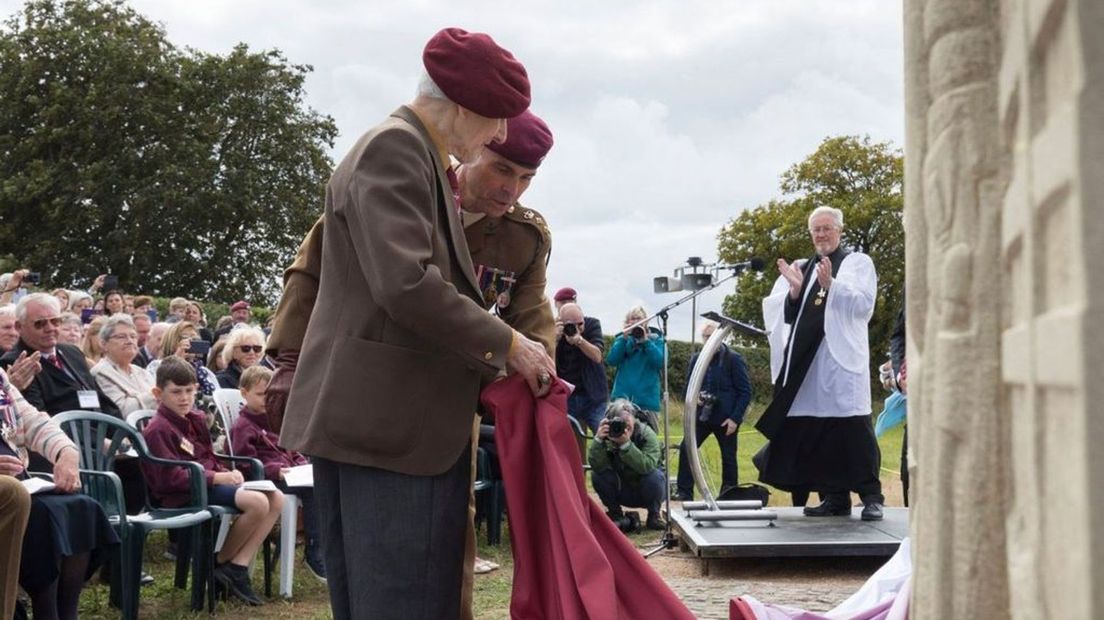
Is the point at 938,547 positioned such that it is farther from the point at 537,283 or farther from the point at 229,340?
the point at 229,340

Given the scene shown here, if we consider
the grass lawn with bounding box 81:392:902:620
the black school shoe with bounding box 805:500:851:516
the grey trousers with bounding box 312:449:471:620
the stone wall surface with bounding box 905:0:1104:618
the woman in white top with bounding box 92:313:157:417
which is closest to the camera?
the stone wall surface with bounding box 905:0:1104:618

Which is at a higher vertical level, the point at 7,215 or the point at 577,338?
the point at 7,215

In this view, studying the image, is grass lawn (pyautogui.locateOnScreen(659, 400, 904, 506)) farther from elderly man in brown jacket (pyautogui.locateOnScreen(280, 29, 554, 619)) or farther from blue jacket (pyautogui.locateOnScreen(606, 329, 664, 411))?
elderly man in brown jacket (pyautogui.locateOnScreen(280, 29, 554, 619))

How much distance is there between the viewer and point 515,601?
3.13m

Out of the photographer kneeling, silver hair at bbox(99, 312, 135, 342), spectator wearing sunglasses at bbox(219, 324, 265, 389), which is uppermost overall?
silver hair at bbox(99, 312, 135, 342)

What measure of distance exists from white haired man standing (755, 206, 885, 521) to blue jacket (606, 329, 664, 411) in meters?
2.70

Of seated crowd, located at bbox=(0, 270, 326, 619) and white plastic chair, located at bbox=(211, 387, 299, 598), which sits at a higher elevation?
seated crowd, located at bbox=(0, 270, 326, 619)

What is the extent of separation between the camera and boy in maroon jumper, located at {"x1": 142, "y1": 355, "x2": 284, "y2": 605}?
637cm

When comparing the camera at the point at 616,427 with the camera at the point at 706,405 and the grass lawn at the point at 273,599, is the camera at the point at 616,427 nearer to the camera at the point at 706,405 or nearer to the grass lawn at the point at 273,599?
the grass lawn at the point at 273,599

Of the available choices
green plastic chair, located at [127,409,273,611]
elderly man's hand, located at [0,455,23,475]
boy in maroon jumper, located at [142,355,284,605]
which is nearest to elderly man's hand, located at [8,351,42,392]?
green plastic chair, located at [127,409,273,611]

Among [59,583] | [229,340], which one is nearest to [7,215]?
[229,340]

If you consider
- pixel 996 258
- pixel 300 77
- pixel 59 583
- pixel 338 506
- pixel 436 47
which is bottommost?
pixel 59 583

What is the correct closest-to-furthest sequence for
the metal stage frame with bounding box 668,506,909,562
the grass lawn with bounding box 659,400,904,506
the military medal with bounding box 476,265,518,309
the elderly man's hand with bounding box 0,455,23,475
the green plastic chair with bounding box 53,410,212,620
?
the military medal with bounding box 476,265,518,309
the elderly man's hand with bounding box 0,455,23,475
the green plastic chair with bounding box 53,410,212,620
the metal stage frame with bounding box 668,506,909,562
the grass lawn with bounding box 659,400,904,506

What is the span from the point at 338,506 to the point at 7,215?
1199 inches
